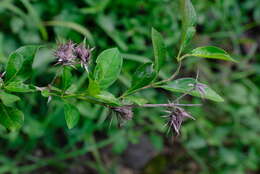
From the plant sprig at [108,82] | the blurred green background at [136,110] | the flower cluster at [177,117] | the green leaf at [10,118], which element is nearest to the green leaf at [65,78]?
the plant sprig at [108,82]

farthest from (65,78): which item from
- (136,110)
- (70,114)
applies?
(136,110)

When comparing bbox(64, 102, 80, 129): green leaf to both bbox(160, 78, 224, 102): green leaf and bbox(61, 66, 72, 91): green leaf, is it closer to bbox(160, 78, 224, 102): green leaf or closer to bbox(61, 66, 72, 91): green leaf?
bbox(61, 66, 72, 91): green leaf

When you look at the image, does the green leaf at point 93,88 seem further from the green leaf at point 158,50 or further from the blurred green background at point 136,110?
the blurred green background at point 136,110

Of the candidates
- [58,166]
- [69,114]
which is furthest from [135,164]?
[69,114]

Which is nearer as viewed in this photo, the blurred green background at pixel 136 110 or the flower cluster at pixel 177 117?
the flower cluster at pixel 177 117

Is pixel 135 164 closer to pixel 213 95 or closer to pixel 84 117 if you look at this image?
pixel 84 117
